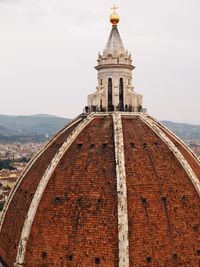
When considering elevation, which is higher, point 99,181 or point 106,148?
point 106,148

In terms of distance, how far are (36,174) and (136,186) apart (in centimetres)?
511

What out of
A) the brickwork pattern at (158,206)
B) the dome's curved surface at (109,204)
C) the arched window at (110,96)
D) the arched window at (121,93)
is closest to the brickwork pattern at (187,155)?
the dome's curved surface at (109,204)

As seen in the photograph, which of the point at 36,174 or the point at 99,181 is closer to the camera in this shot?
the point at 99,181

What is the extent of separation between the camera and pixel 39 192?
20.1 meters

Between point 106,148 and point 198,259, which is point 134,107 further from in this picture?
point 198,259

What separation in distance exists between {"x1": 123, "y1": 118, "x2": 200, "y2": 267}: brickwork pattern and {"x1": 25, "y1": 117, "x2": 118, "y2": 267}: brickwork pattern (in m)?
0.82

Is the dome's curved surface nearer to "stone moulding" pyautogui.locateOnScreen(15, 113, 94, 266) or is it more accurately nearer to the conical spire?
"stone moulding" pyautogui.locateOnScreen(15, 113, 94, 266)

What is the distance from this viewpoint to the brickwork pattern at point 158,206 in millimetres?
18391

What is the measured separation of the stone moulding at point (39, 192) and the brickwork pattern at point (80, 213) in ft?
0.64

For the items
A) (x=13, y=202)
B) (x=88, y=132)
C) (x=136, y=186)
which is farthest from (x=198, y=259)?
(x=13, y=202)

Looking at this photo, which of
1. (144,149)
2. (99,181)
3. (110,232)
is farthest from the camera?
(144,149)

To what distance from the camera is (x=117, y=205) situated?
18547 mm

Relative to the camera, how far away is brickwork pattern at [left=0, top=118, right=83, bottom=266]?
20.3 metres

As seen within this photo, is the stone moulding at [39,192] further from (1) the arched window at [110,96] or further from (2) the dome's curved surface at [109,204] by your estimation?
(1) the arched window at [110,96]
